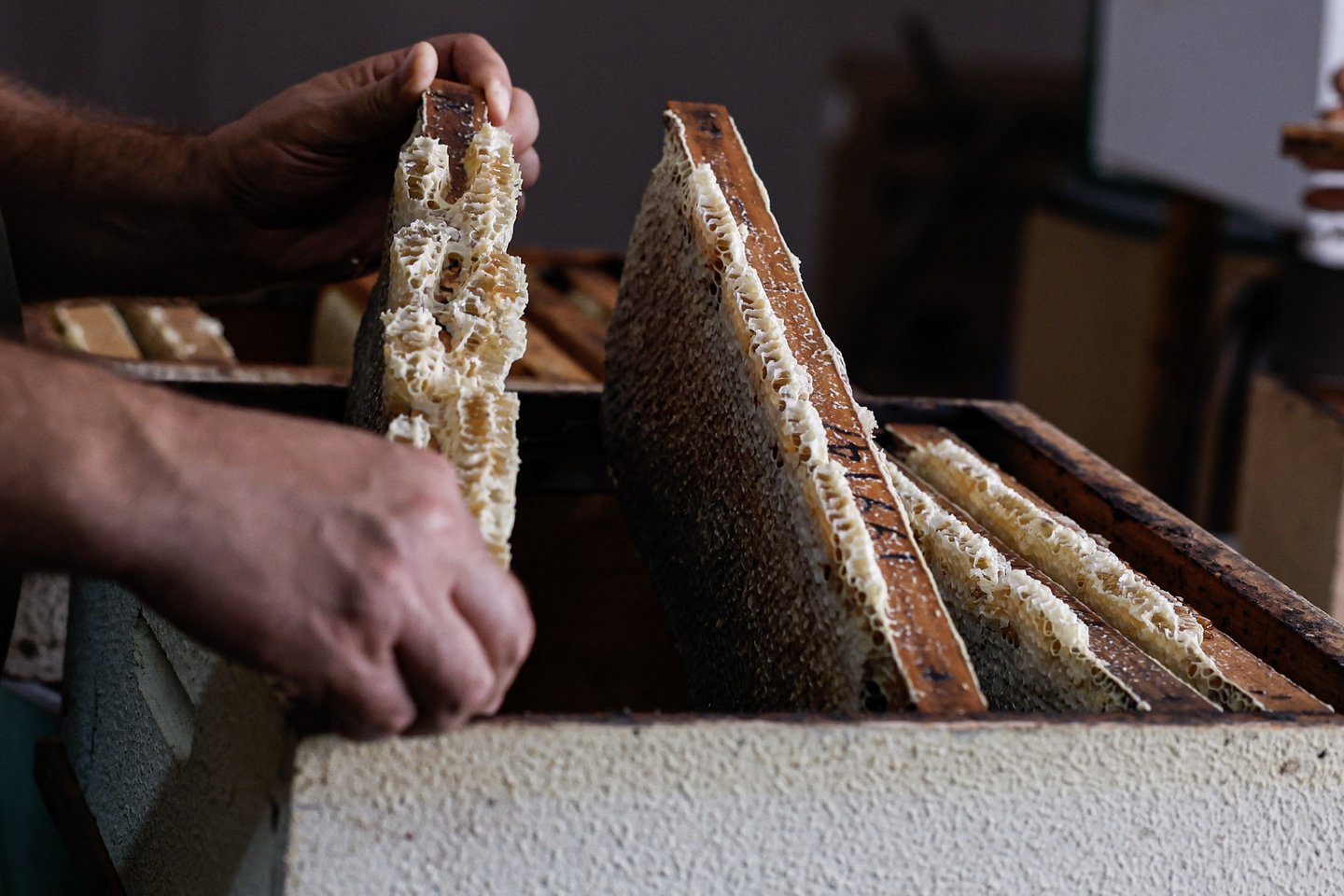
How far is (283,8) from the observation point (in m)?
5.47

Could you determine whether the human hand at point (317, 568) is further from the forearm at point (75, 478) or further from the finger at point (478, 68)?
the finger at point (478, 68)

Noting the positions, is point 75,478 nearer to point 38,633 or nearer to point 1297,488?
point 38,633

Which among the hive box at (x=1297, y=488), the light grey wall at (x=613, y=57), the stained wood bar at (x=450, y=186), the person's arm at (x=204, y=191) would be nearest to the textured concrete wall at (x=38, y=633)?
the person's arm at (x=204, y=191)

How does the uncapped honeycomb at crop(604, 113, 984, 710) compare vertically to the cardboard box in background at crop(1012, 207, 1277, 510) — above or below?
above

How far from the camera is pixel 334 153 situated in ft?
4.15

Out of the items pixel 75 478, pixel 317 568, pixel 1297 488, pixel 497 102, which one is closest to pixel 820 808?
pixel 317 568

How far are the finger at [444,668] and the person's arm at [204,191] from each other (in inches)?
27.2

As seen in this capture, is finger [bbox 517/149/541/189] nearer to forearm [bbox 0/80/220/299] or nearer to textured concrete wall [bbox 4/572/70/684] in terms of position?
forearm [bbox 0/80/220/299]

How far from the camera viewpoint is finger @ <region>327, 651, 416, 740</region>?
0.62 metres

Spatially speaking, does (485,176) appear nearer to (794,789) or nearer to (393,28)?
(794,789)

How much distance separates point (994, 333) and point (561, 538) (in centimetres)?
436

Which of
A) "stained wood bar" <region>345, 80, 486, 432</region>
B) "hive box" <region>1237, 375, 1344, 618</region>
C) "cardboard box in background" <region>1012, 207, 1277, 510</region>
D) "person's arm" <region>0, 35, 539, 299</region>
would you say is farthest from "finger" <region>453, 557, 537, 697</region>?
"cardboard box in background" <region>1012, 207, 1277, 510</region>

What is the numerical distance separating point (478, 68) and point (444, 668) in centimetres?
69

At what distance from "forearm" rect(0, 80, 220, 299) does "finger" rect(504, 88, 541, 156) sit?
35 centimetres
